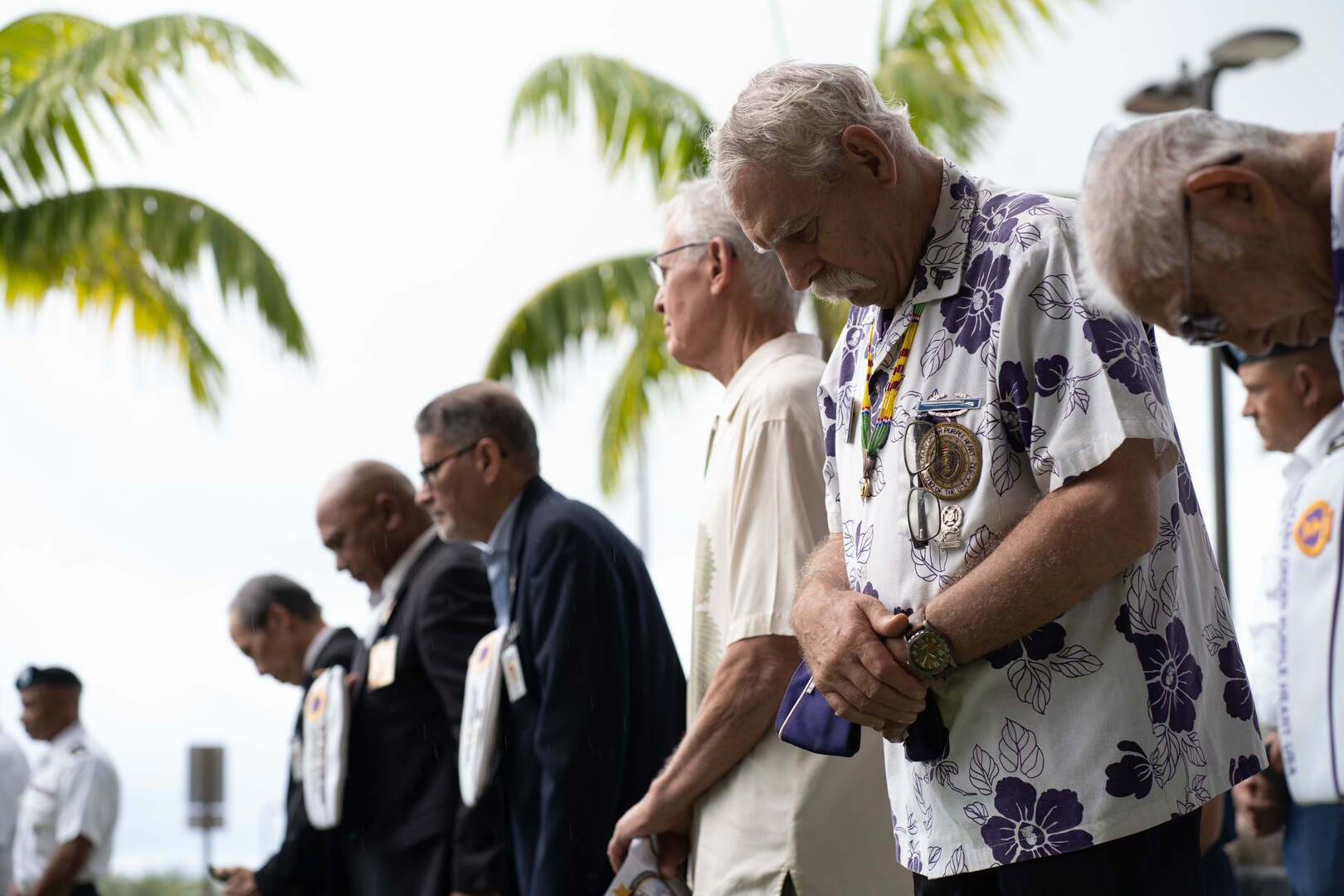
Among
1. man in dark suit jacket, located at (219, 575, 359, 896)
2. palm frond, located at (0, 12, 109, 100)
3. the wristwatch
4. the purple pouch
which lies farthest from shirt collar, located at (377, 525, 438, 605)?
palm frond, located at (0, 12, 109, 100)

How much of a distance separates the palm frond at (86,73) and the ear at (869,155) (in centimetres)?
810

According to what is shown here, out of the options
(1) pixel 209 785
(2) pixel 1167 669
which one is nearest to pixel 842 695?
(2) pixel 1167 669

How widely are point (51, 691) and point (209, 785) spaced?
8.17 m

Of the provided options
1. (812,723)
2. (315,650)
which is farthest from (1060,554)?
(315,650)

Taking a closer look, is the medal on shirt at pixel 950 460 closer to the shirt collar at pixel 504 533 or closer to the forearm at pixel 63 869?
the shirt collar at pixel 504 533

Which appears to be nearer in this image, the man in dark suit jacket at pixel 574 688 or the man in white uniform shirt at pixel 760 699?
the man in white uniform shirt at pixel 760 699

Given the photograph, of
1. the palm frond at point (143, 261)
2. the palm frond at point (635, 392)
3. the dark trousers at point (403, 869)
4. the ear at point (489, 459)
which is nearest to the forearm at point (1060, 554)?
the ear at point (489, 459)

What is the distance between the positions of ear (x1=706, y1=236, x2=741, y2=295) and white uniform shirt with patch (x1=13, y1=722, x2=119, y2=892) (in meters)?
6.29

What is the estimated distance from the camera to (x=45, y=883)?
770 centimetres

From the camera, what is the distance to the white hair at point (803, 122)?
2.21 metres

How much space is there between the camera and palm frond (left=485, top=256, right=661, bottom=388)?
11.9 m

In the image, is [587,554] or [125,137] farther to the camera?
[125,137]

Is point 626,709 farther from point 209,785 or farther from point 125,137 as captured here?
point 209,785

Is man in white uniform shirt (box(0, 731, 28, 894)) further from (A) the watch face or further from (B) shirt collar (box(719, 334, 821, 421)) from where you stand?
(A) the watch face
